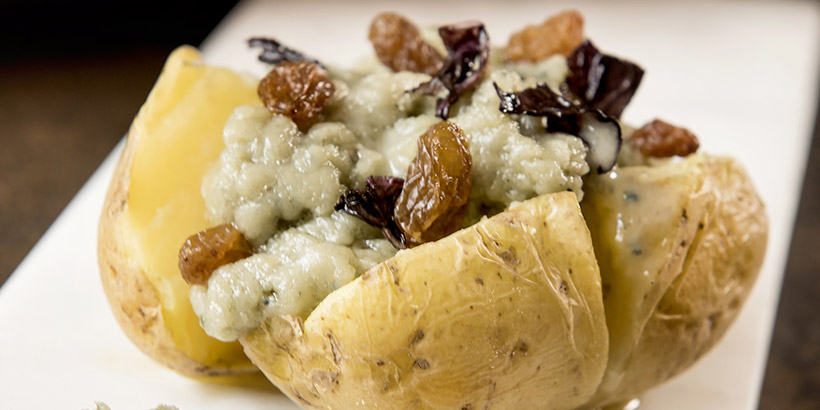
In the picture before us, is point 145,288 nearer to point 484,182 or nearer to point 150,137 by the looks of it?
point 150,137

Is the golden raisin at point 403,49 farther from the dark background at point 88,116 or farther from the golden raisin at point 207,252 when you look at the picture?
the dark background at point 88,116

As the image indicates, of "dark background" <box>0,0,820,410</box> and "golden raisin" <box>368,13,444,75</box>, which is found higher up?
"golden raisin" <box>368,13,444,75</box>

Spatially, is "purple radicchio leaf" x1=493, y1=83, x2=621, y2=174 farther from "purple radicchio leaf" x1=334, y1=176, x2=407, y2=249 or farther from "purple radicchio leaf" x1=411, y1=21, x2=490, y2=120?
"purple radicchio leaf" x1=334, y1=176, x2=407, y2=249

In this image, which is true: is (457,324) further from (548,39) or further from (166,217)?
(548,39)

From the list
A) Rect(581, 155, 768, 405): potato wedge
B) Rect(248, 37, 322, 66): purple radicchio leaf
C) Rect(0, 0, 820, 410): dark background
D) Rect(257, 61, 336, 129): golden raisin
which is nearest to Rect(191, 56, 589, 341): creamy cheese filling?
Rect(257, 61, 336, 129): golden raisin

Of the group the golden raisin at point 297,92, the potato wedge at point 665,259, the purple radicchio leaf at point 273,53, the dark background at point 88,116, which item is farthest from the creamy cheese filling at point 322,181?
the dark background at point 88,116
